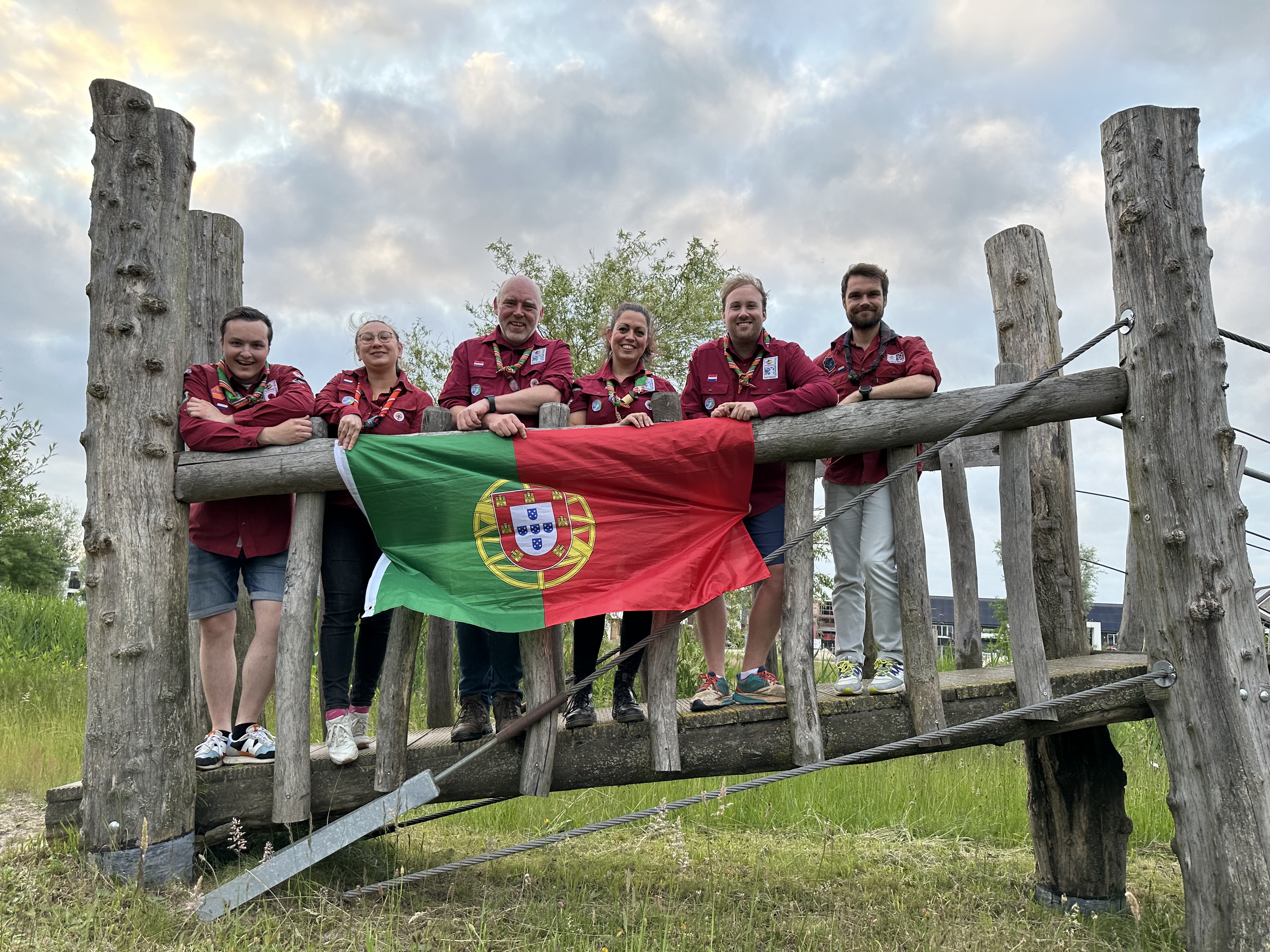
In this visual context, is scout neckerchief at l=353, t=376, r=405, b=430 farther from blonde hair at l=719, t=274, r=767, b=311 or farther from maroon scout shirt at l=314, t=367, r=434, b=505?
blonde hair at l=719, t=274, r=767, b=311

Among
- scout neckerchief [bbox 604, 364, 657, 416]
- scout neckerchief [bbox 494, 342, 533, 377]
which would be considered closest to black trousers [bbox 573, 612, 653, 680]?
scout neckerchief [bbox 604, 364, 657, 416]

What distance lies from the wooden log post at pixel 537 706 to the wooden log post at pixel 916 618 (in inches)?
58.7

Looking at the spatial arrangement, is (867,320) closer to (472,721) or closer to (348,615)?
(472,721)

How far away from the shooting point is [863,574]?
13.6 feet

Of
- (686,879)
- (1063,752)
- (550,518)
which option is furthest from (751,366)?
(686,879)

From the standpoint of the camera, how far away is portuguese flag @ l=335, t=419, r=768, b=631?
12.6 ft

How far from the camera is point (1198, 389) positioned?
4.10m

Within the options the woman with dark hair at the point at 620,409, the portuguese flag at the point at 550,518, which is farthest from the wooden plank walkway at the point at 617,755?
the portuguese flag at the point at 550,518

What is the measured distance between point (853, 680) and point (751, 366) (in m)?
1.51

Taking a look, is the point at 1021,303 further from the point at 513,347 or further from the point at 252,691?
the point at 252,691

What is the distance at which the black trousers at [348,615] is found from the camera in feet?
13.2

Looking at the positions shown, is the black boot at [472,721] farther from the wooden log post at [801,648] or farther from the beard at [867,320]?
the beard at [867,320]

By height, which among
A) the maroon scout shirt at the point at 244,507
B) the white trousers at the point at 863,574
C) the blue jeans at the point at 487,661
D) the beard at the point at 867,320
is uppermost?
the beard at the point at 867,320

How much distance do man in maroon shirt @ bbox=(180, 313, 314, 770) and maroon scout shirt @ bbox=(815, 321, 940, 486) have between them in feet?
7.96
